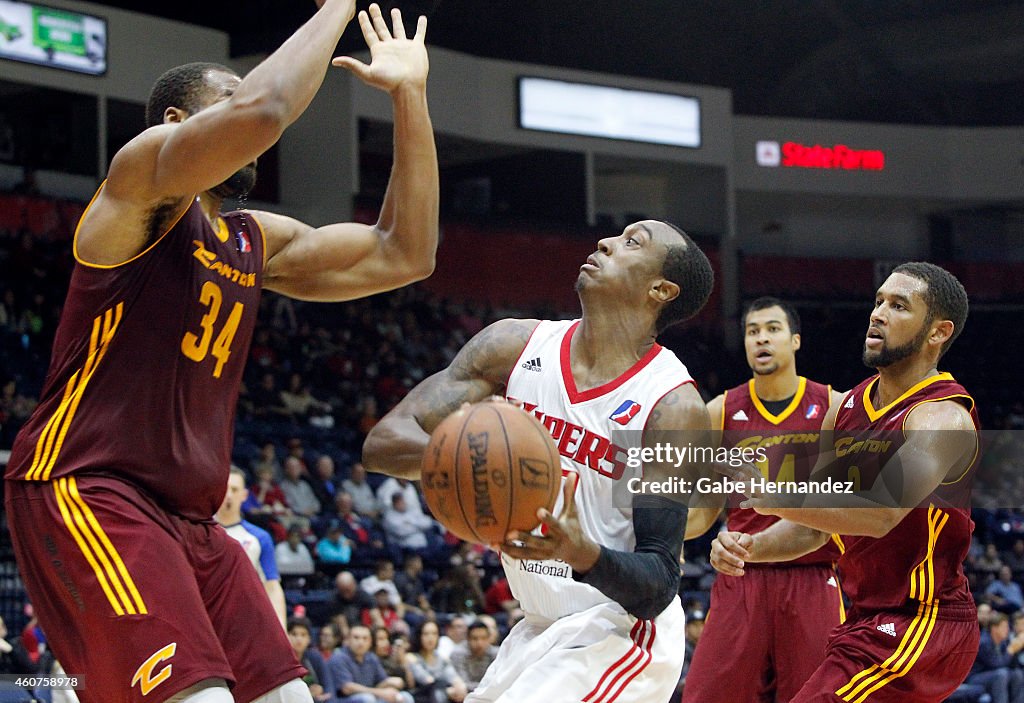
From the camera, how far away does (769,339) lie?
21.9ft

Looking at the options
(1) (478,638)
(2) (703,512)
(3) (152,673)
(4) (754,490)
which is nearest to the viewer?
(3) (152,673)

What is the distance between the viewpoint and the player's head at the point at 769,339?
21.8ft

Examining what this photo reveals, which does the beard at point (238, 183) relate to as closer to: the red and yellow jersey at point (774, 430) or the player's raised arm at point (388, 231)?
the player's raised arm at point (388, 231)

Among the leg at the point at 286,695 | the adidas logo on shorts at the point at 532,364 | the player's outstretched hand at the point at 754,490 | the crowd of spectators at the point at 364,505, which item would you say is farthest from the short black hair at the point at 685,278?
the crowd of spectators at the point at 364,505

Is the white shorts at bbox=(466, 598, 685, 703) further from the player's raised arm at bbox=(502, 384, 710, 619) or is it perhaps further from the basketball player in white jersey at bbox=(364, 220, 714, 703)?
the player's raised arm at bbox=(502, 384, 710, 619)

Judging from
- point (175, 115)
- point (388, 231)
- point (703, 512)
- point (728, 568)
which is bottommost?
point (728, 568)

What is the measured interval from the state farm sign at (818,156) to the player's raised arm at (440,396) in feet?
64.8

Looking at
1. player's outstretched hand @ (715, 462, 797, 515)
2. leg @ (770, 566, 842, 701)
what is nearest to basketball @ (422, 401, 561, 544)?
player's outstretched hand @ (715, 462, 797, 515)

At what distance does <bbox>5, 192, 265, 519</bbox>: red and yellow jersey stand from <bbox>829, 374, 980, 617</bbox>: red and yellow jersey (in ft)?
8.44

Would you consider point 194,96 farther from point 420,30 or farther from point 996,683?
point 996,683

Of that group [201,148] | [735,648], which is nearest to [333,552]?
[735,648]

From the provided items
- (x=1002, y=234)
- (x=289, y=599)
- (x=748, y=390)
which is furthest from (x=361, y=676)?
(x=1002, y=234)

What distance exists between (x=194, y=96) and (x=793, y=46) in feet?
71.8

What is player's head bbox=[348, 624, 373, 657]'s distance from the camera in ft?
31.4
